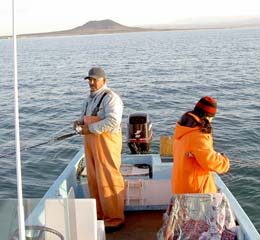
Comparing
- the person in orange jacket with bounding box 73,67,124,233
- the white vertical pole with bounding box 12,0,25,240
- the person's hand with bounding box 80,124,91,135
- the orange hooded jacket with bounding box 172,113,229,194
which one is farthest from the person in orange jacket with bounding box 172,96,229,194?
the white vertical pole with bounding box 12,0,25,240

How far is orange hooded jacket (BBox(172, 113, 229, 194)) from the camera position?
383 centimetres

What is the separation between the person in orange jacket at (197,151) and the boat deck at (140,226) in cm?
110

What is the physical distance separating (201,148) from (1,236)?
1756 millimetres

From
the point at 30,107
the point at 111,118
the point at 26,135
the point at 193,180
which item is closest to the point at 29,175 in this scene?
the point at 26,135

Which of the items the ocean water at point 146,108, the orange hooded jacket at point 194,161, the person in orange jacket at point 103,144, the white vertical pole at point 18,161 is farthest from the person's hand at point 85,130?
the white vertical pole at point 18,161

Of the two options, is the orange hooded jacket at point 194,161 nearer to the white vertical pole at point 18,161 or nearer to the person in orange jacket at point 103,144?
the person in orange jacket at point 103,144

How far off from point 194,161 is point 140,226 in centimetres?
153

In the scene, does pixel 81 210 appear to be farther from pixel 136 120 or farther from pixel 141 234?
pixel 136 120

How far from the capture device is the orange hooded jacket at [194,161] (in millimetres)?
3834

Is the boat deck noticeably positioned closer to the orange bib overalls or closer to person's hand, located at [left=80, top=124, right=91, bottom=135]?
the orange bib overalls

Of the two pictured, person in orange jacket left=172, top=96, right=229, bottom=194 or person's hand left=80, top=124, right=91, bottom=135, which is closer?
person in orange jacket left=172, top=96, right=229, bottom=194

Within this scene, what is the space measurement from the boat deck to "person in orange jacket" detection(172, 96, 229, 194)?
110 centimetres

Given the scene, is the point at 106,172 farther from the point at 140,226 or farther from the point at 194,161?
the point at 194,161

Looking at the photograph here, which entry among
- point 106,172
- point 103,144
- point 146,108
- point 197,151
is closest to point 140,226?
point 106,172
